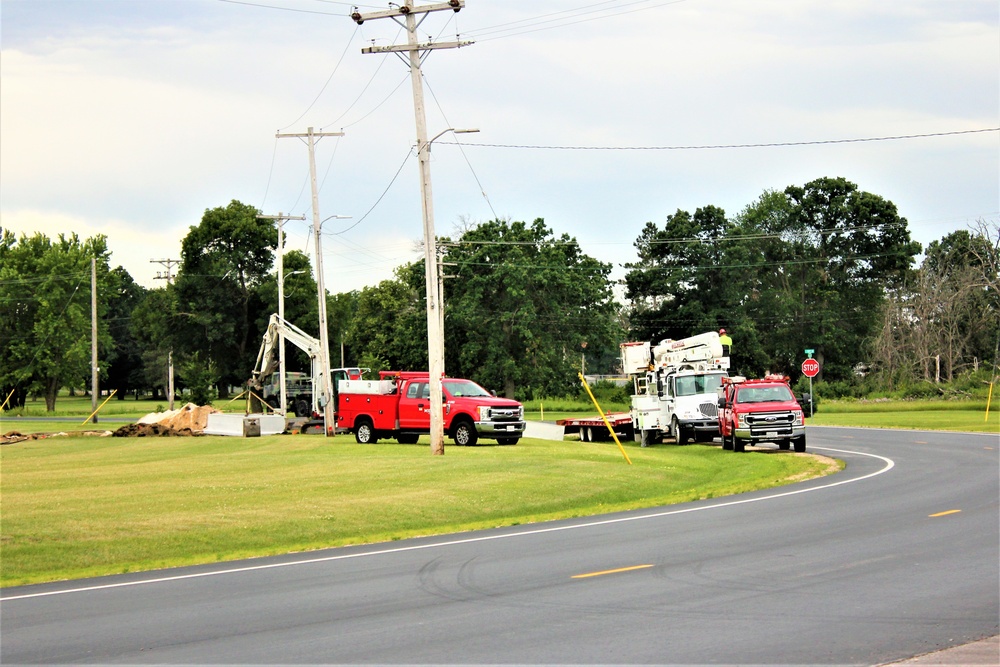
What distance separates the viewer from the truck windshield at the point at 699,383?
34969 millimetres

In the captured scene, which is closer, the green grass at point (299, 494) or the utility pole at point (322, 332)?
the green grass at point (299, 494)

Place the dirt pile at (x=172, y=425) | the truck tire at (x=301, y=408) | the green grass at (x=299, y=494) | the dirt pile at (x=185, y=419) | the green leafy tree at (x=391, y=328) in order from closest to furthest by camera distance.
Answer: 1. the green grass at (x=299, y=494)
2. the dirt pile at (x=172, y=425)
3. the dirt pile at (x=185, y=419)
4. the truck tire at (x=301, y=408)
5. the green leafy tree at (x=391, y=328)

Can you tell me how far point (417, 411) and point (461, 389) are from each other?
1.81 meters

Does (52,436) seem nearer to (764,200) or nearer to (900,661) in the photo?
(900,661)

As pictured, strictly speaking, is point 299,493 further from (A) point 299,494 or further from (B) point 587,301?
(B) point 587,301

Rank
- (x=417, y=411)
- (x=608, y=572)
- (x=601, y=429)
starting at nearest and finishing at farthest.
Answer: (x=608, y=572)
(x=417, y=411)
(x=601, y=429)

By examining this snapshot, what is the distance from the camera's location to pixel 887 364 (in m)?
76.0

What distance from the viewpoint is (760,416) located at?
3098 cm

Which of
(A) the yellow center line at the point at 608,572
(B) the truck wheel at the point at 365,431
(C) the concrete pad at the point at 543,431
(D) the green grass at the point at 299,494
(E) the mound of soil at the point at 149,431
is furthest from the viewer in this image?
(E) the mound of soil at the point at 149,431

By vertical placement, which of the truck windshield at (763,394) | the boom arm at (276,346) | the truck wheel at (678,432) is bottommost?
the truck wheel at (678,432)

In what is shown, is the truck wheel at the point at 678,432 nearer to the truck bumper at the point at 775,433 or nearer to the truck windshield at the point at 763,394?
the truck windshield at the point at 763,394

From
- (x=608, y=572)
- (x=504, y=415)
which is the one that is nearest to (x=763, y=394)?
(x=504, y=415)

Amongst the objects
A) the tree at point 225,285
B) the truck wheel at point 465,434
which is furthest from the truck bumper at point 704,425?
the tree at point 225,285

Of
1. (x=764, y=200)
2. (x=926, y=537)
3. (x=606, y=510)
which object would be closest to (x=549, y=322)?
(x=764, y=200)
